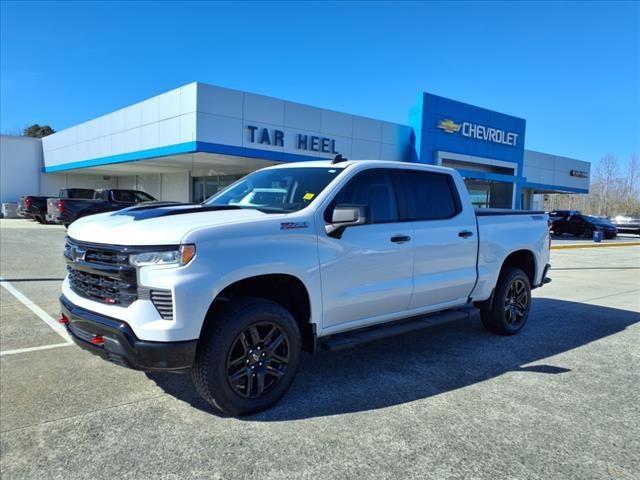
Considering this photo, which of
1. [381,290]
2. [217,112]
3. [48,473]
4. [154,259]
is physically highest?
[217,112]

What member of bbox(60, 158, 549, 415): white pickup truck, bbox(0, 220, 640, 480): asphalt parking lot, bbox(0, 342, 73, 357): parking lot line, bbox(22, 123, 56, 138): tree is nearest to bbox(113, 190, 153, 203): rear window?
bbox(0, 220, 640, 480): asphalt parking lot

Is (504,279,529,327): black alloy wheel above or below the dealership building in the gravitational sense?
below

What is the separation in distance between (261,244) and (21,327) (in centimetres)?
401

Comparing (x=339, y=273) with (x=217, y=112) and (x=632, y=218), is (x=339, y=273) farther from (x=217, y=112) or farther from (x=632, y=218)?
Answer: (x=632, y=218)

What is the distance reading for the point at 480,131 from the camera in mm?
30500

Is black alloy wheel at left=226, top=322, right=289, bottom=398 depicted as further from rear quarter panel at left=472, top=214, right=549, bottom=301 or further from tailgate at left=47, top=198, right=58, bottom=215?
tailgate at left=47, top=198, right=58, bottom=215

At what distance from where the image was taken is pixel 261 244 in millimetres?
3455

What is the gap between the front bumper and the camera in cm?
309

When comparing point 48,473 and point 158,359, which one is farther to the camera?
point 158,359

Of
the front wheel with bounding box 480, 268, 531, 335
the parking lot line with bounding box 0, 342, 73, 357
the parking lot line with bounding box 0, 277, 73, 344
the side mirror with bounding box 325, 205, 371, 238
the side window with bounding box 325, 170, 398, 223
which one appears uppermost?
the side window with bounding box 325, 170, 398, 223

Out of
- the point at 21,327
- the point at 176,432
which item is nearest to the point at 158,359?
the point at 176,432

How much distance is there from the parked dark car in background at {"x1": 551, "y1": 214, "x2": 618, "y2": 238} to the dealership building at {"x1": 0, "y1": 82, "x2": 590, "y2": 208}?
13.7 ft

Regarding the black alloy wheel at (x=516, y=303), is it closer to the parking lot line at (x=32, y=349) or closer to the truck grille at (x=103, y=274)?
the truck grille at (x=103, y=274)

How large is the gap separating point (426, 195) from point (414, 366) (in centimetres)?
173
